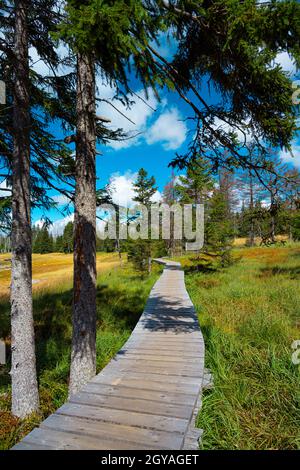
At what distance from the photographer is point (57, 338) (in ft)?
23.6

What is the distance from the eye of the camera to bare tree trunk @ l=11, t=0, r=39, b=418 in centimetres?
437

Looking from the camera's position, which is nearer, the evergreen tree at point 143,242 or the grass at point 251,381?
the grass at point 251,381

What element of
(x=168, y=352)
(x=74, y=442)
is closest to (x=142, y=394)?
(x=74, y=442)

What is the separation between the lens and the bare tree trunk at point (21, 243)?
14.3ft

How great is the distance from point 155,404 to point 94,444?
2.66ft

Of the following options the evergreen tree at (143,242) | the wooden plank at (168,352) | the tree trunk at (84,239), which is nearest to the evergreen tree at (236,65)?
the tree trunk at (84,239)

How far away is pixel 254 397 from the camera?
3.51m

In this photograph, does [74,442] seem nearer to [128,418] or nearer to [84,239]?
[128,418]

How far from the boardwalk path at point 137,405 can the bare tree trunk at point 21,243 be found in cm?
171

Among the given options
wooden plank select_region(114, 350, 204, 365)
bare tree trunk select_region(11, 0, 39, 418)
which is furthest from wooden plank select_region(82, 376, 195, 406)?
bare tree trunk select_region(11, 0, 39, 418)

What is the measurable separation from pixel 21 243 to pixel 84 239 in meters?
1.22

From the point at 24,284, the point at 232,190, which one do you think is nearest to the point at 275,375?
the point at 24,284

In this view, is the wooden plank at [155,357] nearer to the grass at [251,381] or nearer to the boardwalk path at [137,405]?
the boardwalk path at [137,405]

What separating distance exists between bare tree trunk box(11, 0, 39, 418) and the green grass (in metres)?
0.42
